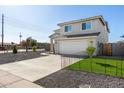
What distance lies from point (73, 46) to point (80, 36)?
1743 mm

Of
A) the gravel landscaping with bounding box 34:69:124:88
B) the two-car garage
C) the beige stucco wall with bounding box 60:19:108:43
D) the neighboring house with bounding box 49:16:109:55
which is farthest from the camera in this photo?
the beige stucco wall with bounding box 60:19:108:43

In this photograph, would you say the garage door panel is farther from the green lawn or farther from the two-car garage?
the green lawn

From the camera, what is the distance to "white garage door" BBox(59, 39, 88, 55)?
17.3m

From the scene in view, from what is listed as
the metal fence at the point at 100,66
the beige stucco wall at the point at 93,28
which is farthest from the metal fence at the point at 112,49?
the metal fence at the point at 100,66

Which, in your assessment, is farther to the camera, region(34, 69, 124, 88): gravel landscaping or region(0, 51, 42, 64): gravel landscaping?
region(0, 51, 42, 64): gravel landscaping

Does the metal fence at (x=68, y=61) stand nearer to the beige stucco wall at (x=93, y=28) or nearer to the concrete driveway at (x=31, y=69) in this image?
the concrete driveway at (x=31, y=69)

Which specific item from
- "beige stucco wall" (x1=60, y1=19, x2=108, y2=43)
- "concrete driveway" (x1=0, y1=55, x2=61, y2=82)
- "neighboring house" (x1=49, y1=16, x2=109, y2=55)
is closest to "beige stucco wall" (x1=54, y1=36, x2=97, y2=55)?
"neighboring house" (x1=49, y1=16, x2=109, y2=55)

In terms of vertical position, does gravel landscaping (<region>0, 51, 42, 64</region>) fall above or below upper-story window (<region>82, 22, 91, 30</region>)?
below


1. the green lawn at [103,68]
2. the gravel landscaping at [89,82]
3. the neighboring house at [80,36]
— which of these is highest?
the neighboring house at [80,36]

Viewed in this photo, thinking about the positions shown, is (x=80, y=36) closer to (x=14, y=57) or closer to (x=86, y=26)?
(x=86, y=26)

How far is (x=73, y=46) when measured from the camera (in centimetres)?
1830

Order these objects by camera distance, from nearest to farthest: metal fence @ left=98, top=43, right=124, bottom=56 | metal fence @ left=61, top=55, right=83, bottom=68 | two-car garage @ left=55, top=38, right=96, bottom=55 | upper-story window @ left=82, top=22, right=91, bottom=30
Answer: metal fence @ left=61, top=55, right=83, bottom=68, metal fence @ left=98, top=43, right=124, bottom=56, two-car garage @ left=55, top=38, right=96, bottom=55, upper-story window @ left=82, top=22, right=91, bottom=30

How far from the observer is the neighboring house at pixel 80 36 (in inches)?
662
